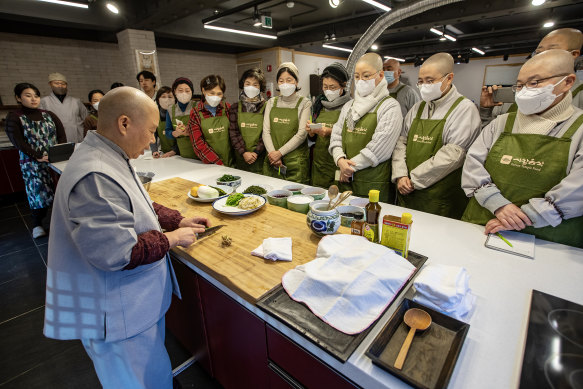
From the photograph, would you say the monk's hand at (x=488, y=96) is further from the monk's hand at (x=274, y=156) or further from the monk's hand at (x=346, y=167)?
the monk's hand at (x=274, y=156)

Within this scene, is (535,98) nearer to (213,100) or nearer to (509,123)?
(509,123)

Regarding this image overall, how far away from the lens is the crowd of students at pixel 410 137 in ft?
4.55

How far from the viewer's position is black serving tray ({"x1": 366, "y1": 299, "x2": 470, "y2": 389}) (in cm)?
68

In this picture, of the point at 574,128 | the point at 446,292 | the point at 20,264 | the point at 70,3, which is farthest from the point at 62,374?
the point at 70,3

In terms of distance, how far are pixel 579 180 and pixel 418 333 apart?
43.5 inches

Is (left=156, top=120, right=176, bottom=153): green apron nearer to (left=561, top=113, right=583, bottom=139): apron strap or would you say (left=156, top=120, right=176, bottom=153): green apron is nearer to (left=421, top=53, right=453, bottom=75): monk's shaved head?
(left=421, top=53, right=453, bottom=75): monk's shaved head

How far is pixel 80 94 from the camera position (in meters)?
7.11

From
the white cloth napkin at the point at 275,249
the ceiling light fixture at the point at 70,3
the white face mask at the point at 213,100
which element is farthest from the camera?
the ceiling light fixture at the point at 70,3

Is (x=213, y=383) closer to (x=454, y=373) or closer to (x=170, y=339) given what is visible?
(x=170, y=339)

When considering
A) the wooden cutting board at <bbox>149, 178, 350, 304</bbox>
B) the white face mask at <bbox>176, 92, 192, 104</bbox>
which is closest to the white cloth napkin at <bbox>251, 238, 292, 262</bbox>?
the wooden cutting board at <bbox>149, 178, 350, 304</bbox>

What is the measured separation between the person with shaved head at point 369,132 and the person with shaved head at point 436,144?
134 millimetres

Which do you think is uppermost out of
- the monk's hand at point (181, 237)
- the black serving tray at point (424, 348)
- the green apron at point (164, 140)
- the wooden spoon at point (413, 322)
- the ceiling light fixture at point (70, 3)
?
the ceiling light fixture at point (70, 3)

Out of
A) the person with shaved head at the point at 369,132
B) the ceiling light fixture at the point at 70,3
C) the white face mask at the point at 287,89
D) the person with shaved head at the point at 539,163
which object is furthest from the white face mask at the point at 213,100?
the ceiling light fixture at the point at 70,3

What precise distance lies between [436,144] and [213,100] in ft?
7.12
